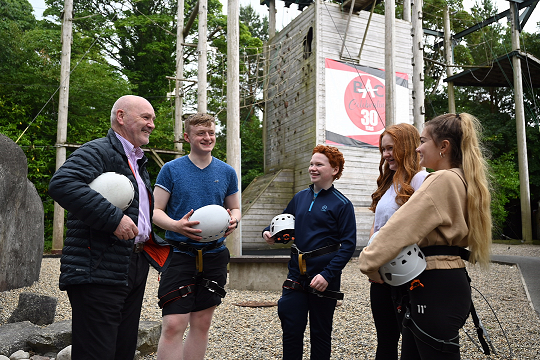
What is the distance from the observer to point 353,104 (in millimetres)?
17125

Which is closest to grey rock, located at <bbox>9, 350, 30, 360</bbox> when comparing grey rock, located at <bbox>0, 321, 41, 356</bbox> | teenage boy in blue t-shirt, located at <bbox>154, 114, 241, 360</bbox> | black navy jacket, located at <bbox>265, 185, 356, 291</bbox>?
grey rock, located at <bbox>0, 321, 41, 356</bbox>

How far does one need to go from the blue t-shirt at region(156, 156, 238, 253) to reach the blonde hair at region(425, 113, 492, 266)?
1479mm

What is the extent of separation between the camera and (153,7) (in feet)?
83.6

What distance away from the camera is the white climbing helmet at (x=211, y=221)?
2891mm

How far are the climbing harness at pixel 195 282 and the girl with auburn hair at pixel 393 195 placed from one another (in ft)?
3.30

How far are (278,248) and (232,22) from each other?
10039mm

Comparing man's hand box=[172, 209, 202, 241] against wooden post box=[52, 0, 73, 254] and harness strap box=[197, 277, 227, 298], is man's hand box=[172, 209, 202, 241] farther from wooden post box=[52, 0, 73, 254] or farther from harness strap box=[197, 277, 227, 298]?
wooden post box=[52, 0, 73, 254]

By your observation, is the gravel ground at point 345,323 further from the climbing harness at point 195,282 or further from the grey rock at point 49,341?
the climbing harness at point 195,282

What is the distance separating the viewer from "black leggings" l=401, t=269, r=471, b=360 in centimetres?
200

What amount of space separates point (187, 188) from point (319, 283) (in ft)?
3.38

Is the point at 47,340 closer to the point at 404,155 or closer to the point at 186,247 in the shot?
the point at 186,247

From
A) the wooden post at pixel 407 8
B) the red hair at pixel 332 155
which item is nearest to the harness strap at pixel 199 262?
the red hair at pixel 332 155

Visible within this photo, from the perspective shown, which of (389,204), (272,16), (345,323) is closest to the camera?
(389,204)

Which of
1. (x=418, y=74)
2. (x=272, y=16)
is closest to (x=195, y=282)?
(x=418, y=74)
